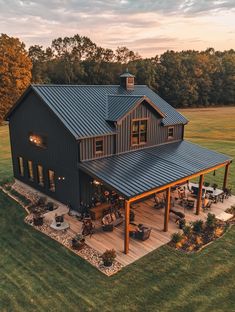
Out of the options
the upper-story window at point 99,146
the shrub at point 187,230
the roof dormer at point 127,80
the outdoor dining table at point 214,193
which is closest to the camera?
the shrub at point 187,230

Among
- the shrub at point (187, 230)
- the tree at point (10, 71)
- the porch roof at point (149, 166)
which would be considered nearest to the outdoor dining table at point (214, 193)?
the porch roof at point (149, 166)

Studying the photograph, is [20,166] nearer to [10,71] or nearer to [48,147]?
[48,147]

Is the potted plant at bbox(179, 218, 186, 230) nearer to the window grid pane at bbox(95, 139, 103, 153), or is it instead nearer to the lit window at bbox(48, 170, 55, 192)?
the window grid pane at bbox(95, 139, 103, 153)

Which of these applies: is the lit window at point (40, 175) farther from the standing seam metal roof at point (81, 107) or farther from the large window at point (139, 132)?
the large window at point (139, 132)

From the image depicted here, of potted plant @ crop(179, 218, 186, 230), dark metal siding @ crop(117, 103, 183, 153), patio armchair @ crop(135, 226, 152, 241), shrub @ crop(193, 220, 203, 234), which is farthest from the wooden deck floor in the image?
dark metal siding @ crop(117, 103, 183, 153)

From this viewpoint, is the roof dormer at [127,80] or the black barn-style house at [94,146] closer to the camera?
the black barn-style house at [94,146]

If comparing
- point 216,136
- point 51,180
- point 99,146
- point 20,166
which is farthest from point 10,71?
point 99,146

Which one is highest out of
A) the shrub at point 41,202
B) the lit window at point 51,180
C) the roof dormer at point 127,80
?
the roof dormer at point 127,80

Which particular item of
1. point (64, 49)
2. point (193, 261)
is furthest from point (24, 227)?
point (64, 49)
